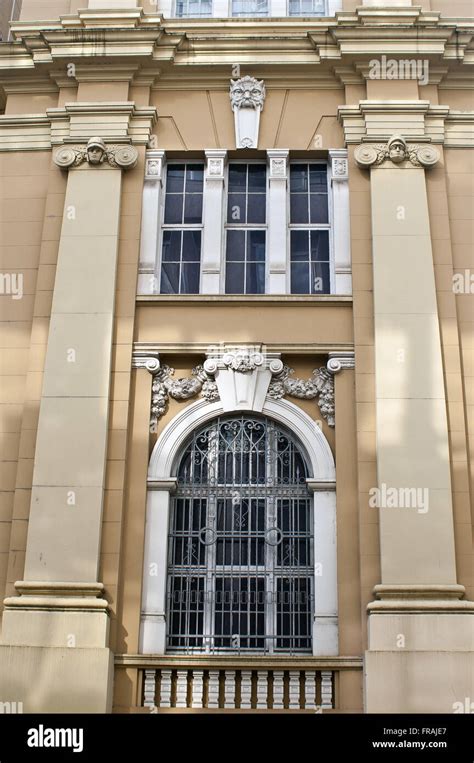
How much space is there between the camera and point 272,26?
16953 mm

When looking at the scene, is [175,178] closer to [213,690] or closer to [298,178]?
[298,178]

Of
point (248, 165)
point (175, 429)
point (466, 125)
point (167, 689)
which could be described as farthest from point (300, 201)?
point (167, 689)

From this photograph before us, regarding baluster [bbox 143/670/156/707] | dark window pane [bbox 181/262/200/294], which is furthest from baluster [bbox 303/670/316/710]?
dark window pane [bbox 181/262/200/294]

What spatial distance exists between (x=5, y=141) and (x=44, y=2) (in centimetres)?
257

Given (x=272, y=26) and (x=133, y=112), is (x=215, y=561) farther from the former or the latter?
(x=272, y=26)

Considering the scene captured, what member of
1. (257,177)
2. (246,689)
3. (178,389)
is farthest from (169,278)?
(246,689)

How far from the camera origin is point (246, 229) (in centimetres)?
1634

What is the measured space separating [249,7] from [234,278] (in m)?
4.75

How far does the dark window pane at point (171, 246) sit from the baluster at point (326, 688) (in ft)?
20.4

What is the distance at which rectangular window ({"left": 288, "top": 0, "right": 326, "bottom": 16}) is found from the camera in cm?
1759

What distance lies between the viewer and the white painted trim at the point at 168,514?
13.8 metres

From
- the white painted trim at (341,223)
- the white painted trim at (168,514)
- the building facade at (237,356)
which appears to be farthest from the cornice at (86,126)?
the white painted trim at (168,514)

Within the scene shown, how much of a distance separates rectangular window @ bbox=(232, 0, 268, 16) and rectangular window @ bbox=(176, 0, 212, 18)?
41cm

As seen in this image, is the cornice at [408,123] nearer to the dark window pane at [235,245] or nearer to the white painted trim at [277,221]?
the white painted trim at [277,221]
